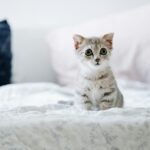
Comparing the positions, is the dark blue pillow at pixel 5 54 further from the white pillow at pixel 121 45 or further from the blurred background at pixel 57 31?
the white pillow at pixel 121 45

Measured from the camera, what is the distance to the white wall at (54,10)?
2354mm

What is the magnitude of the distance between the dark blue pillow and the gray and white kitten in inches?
35.5

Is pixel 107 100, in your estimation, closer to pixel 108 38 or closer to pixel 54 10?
pixel 108 38

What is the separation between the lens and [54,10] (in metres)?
2.37

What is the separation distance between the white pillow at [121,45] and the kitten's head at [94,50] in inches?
29.8

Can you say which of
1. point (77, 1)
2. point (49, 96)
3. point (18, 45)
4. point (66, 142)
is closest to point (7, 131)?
point (66, 142)

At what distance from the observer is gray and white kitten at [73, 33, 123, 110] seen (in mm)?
1242

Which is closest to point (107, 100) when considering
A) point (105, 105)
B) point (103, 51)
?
point (105, 105)

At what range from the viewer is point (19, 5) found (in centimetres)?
237

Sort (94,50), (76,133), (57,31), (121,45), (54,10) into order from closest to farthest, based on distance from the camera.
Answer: (76,133)
(94,50)
(121,45)
(57,31)
(54,10)

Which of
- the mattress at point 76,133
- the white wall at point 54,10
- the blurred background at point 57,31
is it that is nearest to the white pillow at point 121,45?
the blurred background at point 57,31

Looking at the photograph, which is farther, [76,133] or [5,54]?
[5,54]

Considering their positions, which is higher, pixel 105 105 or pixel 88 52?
pixel 88 52

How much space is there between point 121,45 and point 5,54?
2.22 feet
